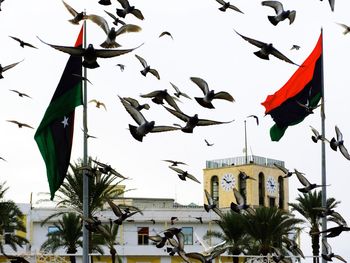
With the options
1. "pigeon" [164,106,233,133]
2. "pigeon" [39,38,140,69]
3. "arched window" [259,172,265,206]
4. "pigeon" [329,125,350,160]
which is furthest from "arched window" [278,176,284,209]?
"pigeon" [39,38,140,69]

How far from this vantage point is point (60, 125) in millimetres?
26578

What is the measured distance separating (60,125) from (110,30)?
39.2ft

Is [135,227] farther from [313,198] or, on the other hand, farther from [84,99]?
[84,99]

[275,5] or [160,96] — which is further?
[275,5]

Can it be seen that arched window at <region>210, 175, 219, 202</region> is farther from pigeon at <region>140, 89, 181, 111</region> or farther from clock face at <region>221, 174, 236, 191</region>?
pigeon at <region>140, 89, 181, 111</region>

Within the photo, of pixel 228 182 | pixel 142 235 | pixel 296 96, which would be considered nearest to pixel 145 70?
pixel 296 96

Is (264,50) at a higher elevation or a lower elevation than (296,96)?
lower

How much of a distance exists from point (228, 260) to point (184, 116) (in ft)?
211

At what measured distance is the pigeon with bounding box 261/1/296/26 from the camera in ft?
48.9

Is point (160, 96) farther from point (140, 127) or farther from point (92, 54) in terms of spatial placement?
point (92, 54)

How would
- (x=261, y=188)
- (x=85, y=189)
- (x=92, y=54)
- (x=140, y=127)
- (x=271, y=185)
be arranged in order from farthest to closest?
(x=271, y=185) → (x=261, y=188) → (x=85, y=189) → (x=140, y=127) → (x=92, y=54)

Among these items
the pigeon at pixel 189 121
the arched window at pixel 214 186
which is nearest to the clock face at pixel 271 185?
the arched window at pixel 214 186

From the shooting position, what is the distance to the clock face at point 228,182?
9320 cm

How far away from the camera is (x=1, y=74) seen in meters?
15.0
